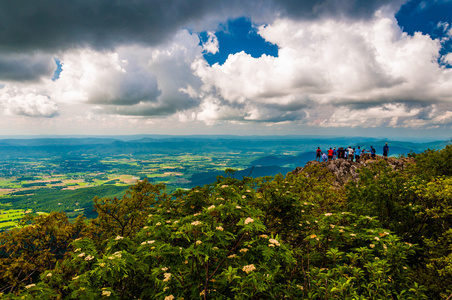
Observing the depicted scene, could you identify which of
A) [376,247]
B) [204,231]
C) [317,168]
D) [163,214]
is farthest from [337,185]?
[204,231]

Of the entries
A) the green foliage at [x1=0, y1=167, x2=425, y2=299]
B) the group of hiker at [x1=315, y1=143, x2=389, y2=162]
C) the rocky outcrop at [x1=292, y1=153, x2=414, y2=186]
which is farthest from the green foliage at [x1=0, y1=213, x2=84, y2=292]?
the group of hiker at [x1=315, y1=143, x2=389, y2=162]

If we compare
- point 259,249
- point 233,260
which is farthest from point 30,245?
point 259,249

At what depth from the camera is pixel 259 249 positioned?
7.03 metres

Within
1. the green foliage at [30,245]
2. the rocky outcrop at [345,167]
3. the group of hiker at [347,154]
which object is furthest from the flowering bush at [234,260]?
the group of hiker at [347,154]

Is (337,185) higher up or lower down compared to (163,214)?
lower down

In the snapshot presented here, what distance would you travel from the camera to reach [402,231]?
1322 cm

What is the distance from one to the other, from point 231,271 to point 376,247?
6741 millimetres

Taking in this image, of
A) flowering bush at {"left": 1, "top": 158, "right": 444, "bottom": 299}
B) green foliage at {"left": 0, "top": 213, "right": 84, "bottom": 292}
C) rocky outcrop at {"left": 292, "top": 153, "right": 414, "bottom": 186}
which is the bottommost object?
green foliage at {"left": 0, "top": 213, "right": 84, "bottom": 292}

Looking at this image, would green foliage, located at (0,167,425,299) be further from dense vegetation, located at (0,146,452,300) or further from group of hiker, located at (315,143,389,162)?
group of hiker, located at (315,143,389,162)

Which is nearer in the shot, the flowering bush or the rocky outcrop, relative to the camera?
the flowering bush

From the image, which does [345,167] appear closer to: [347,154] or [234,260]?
[347,154]

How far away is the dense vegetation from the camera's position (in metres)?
6.42

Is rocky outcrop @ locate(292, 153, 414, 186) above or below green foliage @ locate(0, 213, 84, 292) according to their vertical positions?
above

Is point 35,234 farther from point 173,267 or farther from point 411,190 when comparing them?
point 411,190
